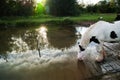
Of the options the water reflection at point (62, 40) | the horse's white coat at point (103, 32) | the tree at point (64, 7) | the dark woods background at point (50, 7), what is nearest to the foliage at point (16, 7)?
the dark woods background at point (50, 7)

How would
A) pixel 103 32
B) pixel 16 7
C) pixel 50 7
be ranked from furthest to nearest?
1. pixel 50 7
2. pixel 16 7
3. pixel 103 32

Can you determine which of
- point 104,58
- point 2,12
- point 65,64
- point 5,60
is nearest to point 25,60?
point 5,60

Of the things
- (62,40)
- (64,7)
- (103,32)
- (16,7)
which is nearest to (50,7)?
(64,7)

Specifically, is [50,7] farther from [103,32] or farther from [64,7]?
[103,32]

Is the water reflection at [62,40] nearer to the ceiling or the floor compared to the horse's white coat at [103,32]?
nearer to the floor

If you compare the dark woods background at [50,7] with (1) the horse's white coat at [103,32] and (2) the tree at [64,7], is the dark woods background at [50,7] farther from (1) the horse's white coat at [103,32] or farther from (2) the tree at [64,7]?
(1) the horse's white coat at [103,32]

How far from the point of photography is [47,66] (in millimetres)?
6355

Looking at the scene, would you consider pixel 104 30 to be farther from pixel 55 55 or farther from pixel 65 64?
pixel 55 55

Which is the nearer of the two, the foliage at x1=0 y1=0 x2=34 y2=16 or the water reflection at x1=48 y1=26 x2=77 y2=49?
the water reflection at x1=48 y1=26 x2=77 y2=49

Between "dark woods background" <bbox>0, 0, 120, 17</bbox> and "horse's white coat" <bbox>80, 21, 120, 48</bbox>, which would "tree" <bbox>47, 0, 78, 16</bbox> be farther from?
"horse's white coat" <bbox>80, 21, 120, 48</bbox>

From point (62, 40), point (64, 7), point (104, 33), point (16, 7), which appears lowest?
point (62, 40)

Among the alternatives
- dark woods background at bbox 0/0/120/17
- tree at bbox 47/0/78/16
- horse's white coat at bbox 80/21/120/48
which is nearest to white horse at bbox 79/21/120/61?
horse's white coat at bbox 80/21/120/48

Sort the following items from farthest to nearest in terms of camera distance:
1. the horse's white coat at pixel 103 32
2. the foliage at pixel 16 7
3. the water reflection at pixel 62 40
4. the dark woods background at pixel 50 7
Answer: the dark woods background at pixel 50 7
the foliage at pixel 16 7
the water reflection at pixel 62 40
the horse's white coat at pixel 103 32

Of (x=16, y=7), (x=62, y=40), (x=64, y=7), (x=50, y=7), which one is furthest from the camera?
(x=50, y=7)
